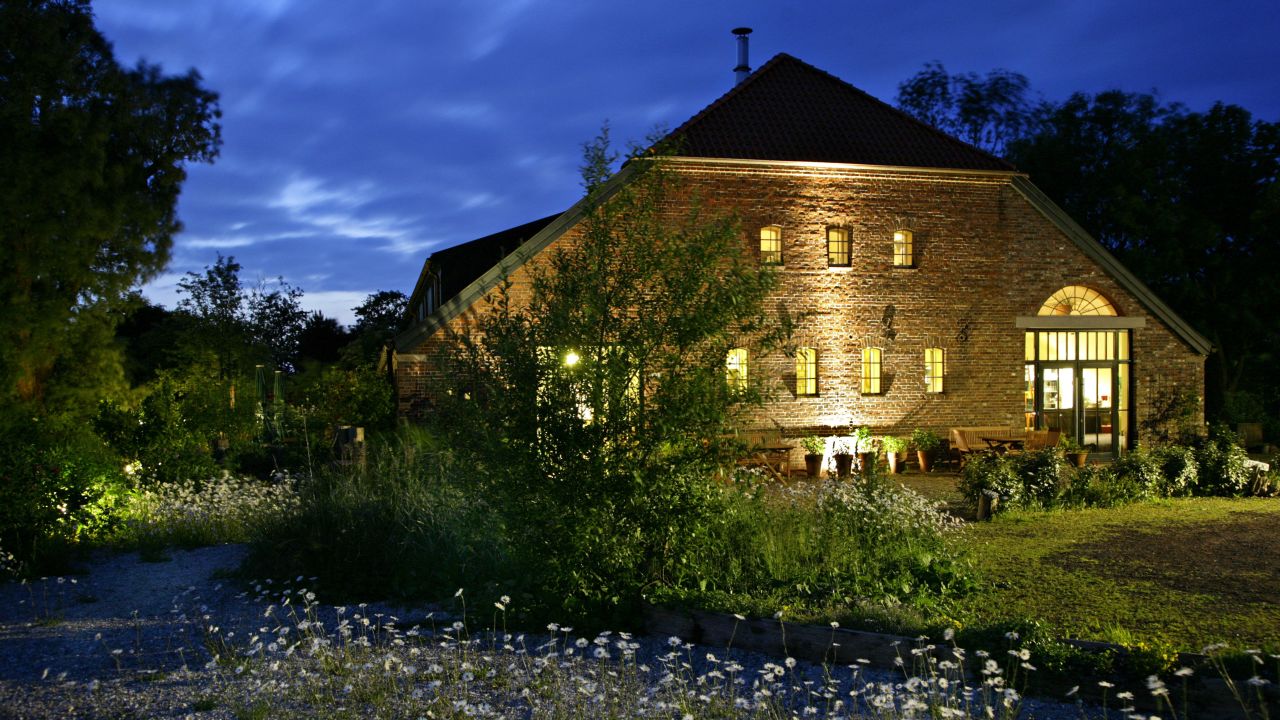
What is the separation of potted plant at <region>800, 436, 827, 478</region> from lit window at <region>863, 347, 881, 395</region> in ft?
5.60

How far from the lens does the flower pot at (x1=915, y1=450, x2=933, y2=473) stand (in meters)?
19.1

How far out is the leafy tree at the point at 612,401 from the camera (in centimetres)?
716

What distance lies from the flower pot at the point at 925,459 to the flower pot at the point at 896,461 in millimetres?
311

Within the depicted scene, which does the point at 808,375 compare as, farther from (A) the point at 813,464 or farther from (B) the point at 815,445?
(A) the point at 813,464

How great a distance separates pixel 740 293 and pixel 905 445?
1303 centimetres

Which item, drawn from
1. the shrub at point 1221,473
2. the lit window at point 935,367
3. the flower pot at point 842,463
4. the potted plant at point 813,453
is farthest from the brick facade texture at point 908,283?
the shrub at point 1221,473

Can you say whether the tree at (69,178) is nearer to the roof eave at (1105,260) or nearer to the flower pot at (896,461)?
the flower pot at (896,461)

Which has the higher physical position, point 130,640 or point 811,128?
point 811,128

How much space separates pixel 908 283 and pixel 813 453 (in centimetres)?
417

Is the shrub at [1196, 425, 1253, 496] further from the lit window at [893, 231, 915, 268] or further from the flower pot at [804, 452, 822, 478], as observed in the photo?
the lit window at [893, 231, 915, 268]

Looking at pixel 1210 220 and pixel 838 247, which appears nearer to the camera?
pixel 838 247

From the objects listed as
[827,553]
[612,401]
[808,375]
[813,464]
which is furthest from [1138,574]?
[808,375]

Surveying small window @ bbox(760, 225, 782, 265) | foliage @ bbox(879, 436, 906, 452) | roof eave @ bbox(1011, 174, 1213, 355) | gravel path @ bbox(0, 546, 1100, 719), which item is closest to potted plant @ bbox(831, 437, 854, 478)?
foliage @ bbox(879, 436, 906, 452)

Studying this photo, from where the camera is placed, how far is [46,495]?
9781 mm
